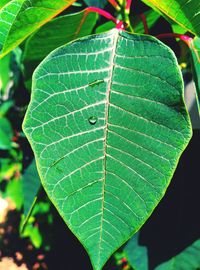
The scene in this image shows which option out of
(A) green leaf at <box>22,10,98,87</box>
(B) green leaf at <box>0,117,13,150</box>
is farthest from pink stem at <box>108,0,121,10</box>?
(B) green leaf at <box>0,117,13,150</box>

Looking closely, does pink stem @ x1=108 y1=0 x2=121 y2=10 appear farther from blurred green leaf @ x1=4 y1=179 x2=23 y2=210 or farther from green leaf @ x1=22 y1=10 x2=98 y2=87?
blurred green leaf @ x1=4 y1=179 x2=23 y2=210

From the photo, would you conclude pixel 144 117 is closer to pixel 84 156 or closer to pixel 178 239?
pixel 84 156

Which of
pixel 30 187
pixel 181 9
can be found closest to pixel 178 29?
pixel 181 9

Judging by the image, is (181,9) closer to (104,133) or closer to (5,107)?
(104,133)

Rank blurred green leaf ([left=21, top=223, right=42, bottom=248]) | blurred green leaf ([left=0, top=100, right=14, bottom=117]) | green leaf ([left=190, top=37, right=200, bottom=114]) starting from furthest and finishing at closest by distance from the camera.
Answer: blurred green leaf ([left=21, top=223, right=42, bottom=248])
blurred green leaf ([left=0, top=100, right=14, bottom=117])
green leaf ([left=190, top=37, right=200, bottom=114])

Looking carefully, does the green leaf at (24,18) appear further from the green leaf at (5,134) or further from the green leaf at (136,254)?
the green leaf at (5,134)

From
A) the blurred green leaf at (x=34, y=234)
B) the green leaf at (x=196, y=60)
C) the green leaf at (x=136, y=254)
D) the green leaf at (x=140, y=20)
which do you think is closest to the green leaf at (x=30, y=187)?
the green leaf at (x=136, y=254)

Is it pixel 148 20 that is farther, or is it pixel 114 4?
pixel 148 20
